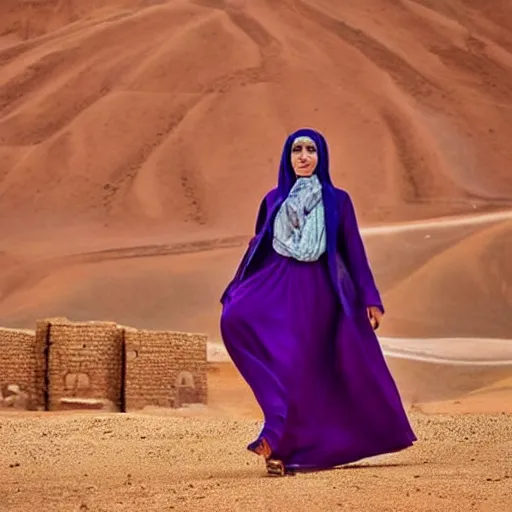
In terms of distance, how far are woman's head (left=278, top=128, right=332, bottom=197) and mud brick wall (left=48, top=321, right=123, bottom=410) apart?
7.90 meters

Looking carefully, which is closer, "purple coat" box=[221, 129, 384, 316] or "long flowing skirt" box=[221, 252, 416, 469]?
"long flowing skirt" box=[221, 252, 416, 469]

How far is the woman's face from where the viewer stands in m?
7.85

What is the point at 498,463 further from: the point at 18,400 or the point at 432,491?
the point at 18,400

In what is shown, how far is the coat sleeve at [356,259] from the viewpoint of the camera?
304 inches

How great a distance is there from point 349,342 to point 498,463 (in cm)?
110

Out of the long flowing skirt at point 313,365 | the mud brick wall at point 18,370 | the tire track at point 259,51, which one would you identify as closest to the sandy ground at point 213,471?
the long flowing skirt at point 313,365

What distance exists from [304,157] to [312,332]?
96 cm

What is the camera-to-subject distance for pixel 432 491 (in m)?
6.25

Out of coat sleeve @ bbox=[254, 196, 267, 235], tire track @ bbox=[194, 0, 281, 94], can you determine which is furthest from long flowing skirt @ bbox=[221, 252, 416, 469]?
tire track @ bbox=[194, 0, 281, 94]

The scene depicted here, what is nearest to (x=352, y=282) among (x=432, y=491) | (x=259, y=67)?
(x=432, y=491)

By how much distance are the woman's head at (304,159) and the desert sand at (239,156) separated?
5.41 m

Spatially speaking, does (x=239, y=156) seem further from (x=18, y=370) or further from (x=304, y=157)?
(x=304, y=157)

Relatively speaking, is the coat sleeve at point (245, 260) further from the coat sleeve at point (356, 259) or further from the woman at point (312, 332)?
the coat sleeve at point (356, 259)

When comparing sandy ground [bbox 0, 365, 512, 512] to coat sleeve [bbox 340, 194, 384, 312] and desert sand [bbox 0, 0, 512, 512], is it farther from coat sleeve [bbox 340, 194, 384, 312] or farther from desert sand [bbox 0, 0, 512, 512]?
desert sand [bbox 0, 0, 512, 512]
